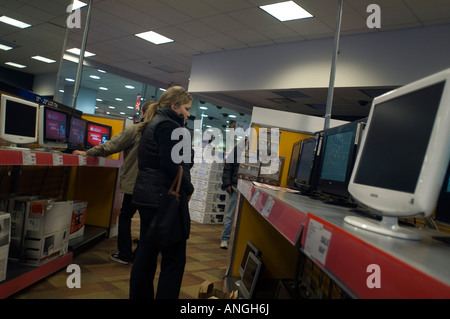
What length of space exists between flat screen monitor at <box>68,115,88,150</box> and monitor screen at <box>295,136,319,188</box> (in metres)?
2.33

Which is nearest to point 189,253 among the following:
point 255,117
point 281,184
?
point 281,184

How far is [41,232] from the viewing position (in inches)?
89.7

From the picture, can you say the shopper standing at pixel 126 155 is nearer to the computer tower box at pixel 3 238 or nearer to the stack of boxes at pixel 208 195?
the computer tower box at pixel 3 238

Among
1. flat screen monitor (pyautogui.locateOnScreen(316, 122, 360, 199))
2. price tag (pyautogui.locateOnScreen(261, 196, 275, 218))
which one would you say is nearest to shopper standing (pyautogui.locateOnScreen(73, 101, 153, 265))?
flat screen monitor (pyautogui.locateOnScreen(316, 122, 360, 199))

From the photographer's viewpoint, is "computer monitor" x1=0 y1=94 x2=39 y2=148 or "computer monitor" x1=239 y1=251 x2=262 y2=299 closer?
"computer monitor" x1=239 y1=251 x2=262 y2=299

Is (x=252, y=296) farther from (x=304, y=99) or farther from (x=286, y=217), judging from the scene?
(x=304, y=99)

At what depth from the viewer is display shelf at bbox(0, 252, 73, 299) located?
1902 mm

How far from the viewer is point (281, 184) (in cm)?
286

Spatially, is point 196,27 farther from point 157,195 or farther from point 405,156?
point 405,156

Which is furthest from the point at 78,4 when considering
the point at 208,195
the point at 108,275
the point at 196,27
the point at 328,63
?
the point at 108,275

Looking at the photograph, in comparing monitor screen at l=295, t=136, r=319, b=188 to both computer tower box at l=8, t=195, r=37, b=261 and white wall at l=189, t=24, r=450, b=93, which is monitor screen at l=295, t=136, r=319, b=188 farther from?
white wall at l=189, t=24, r=450, b=93

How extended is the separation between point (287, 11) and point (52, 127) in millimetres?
3649
